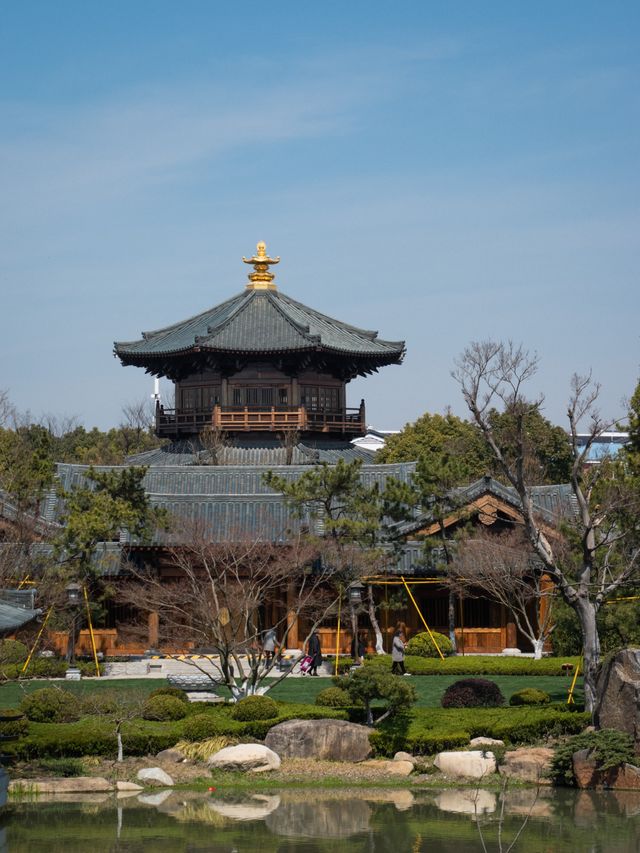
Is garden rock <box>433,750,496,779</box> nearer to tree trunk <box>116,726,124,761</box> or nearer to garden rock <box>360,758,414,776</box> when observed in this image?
garden rock <box>360,758,414,776</box>

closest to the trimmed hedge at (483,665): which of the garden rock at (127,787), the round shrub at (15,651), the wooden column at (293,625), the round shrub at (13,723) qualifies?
the wooden column at (293,625)

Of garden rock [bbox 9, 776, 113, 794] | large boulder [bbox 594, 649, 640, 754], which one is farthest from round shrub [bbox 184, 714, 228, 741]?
large boulder [bbox 594, 649, 640, 754]

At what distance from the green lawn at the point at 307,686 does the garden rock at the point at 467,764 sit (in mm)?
4772

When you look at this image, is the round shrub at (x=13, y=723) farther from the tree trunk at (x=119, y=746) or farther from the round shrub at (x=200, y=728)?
the round shrub at (x=200, y=728)

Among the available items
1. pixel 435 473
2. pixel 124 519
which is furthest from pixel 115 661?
pixel 435 473

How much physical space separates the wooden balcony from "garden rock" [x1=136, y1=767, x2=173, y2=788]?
90.3ft

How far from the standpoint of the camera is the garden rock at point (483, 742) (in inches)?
966

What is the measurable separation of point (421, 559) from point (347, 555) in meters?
3.23

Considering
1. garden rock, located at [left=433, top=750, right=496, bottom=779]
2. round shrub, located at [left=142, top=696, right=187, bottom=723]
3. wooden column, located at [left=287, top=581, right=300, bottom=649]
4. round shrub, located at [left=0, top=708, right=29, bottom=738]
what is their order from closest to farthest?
round shrub, located at [left=0, top=708, right=29, bottom=738] → garden rock, located at [left=433, top=750, right=496, bottom=779] → round shrub, located at [left=142, top=696, right=187, bottom=723] → wooden column, located at [left=287, top=581, right=300, bottom=649]

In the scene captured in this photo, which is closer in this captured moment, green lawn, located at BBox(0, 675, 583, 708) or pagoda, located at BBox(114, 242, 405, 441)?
green lawn, located at BBox(0, 675, 583, 708)

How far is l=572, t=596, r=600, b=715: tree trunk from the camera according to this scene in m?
25.0

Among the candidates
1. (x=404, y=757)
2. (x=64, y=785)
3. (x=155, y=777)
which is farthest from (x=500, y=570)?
(x=64, y=785)

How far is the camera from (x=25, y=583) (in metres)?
36.0

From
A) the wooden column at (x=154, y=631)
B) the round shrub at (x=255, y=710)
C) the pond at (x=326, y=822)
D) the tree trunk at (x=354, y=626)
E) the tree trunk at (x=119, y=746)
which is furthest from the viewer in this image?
the wooden column at (x=154, y=631)
